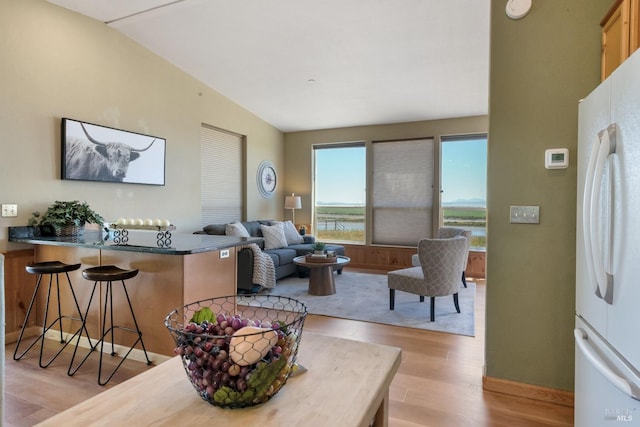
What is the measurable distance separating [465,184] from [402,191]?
1.09 meters

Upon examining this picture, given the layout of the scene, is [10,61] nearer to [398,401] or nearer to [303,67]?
[303,67]

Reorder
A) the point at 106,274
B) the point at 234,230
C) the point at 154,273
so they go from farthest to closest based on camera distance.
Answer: the point at 234,230
the point at 154,273
the point at 106,274

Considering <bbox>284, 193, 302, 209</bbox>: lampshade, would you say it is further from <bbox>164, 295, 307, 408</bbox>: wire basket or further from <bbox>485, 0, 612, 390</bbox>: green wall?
<bbox>164, 295, 307, 408</bbox>: wire basket

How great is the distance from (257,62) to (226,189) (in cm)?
228

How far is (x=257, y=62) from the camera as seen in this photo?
4688 millimetres

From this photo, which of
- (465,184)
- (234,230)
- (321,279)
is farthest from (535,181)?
(465,184)

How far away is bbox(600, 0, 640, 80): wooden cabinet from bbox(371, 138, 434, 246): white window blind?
436 cm

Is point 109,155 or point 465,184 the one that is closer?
point 109,155

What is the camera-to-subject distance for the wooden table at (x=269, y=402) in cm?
77

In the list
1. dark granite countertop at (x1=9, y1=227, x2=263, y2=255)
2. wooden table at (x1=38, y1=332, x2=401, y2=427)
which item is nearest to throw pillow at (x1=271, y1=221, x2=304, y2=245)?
dark granite countertop at (x1=9, y1=227, x2=263, y2=255)

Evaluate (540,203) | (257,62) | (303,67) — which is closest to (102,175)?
(257,62)

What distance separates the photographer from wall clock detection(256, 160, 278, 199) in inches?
270

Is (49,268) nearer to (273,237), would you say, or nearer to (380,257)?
(273,237)

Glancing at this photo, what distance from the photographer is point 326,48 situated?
4.25 meters
